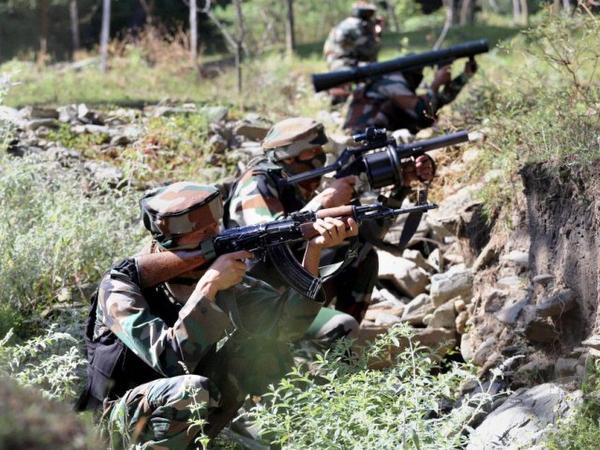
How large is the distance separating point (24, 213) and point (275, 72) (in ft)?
29.9

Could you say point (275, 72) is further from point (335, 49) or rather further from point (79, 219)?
point (79, 219)

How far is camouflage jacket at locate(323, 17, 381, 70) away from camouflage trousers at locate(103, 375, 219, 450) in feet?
28.7

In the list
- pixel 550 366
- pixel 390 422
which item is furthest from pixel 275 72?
pixel 390 422

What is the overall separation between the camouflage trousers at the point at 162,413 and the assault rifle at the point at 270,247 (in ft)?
1.71

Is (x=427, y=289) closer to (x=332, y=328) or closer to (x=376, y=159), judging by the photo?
(x=376, y=159)

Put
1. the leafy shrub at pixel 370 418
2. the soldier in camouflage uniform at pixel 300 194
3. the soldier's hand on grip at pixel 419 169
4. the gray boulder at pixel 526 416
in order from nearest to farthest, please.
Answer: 1. the leafy shrub at pixel 370 418
2. the gray boulder at pixel 526 416
3. the soldier in camouflage uniform at pixel 300 194
4. the soldier's hand on grip at pixel 419 169

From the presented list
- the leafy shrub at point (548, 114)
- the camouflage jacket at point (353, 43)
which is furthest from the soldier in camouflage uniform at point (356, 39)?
the leafy shrub at point (548, 114)

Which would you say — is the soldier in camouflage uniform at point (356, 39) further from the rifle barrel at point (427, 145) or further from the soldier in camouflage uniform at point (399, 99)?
the rifle barrel at point (427, 145)

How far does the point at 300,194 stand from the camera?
6746mm

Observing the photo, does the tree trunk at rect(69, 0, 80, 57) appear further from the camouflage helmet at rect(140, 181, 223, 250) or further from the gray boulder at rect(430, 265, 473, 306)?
the camouflage helmet at rect(140, 181, 223, 250)

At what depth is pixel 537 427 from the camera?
4.87 m


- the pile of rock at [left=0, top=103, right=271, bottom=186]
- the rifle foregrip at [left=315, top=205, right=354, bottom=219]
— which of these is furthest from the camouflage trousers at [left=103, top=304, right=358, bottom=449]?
the pile of rock at [left=0, top=103, right=271, bottom=186]

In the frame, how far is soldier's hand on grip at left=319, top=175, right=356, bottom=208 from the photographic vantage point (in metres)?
6.39

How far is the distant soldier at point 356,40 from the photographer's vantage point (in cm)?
1329
